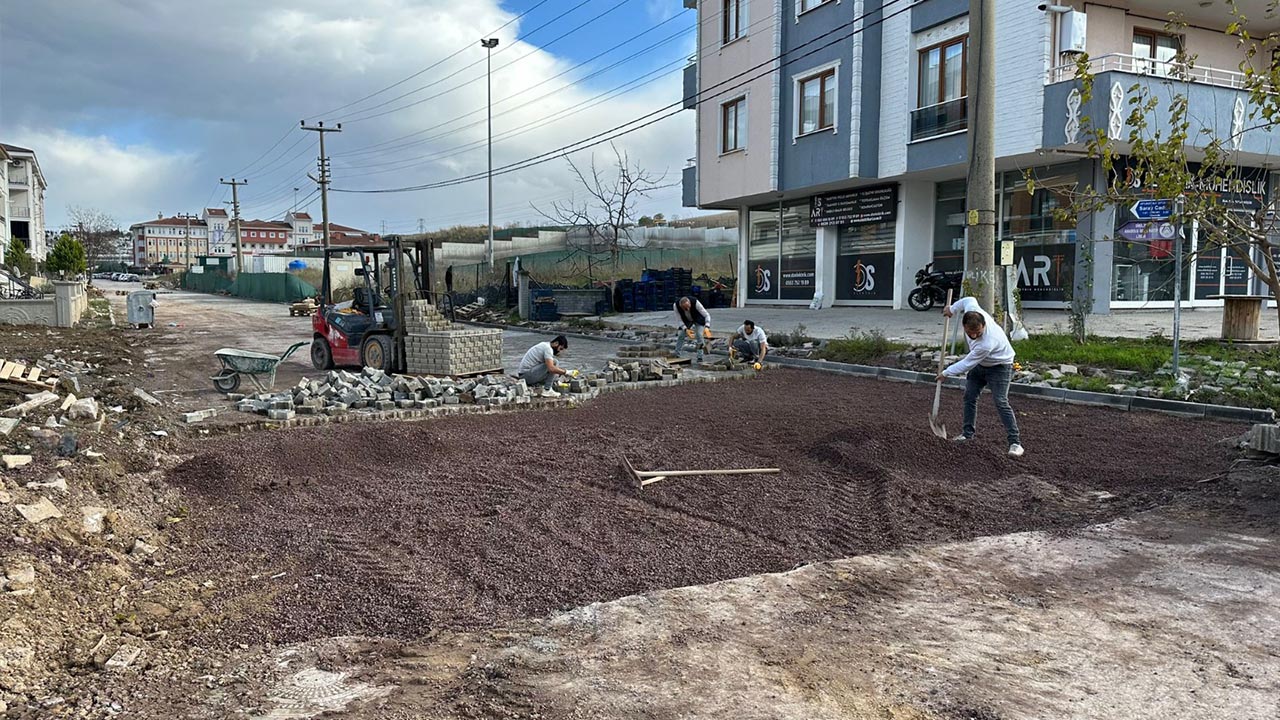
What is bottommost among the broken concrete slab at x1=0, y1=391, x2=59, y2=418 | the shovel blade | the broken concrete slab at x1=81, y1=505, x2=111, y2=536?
the broken concrete slab at x1=81, y1=505, x2=111, y2=536

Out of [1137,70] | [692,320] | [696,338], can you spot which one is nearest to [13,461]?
[692,320]

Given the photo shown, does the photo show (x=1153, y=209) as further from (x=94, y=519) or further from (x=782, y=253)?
(x=782, y=253)

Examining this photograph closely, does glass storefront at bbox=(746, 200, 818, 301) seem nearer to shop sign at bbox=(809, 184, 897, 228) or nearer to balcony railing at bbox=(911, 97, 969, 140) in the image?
shop sign at bbox=(809, 184, 897, 228)

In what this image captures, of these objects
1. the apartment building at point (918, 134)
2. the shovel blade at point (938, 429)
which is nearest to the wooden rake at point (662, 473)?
the shovel blade at point (938, 429)

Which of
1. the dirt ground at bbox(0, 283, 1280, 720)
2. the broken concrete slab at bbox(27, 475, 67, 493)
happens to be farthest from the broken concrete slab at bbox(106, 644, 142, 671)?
the broken concrete slab at bbox(27, 475, 67, 493)

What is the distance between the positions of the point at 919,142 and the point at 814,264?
20.0 feet

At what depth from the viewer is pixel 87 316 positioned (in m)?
27.3

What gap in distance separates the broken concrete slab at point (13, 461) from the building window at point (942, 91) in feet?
60.9

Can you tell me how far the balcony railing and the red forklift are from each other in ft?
41.1

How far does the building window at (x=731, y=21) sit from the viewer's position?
1056 inches

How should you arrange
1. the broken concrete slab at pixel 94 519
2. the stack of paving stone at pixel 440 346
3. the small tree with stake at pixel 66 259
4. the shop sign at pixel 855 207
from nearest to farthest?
1. the broken concrete slab at pixel 94 519
2. the stack of paving stone at pixel 440 346
3. the shop sign at pixel 855 207
4. the small tree with stake at pixel 66 259

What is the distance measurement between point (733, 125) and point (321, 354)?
16.7 meters

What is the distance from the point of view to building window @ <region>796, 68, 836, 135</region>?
2336 cm

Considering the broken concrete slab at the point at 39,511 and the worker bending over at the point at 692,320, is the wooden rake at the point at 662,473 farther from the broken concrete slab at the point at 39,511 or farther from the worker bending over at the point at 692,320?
the worker bending over at the point at 692,320
